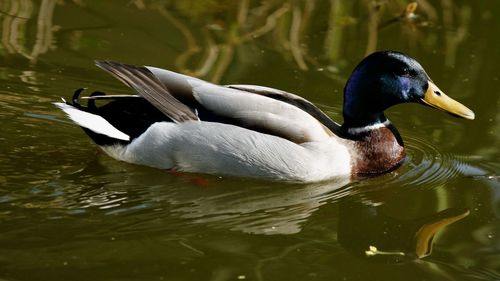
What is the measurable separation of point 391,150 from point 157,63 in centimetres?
266

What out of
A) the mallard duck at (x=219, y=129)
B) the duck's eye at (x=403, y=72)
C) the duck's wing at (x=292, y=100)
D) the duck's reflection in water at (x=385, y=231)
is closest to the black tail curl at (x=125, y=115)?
the mallard duck at (x=219, y=129)

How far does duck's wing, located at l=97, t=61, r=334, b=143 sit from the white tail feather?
0.39 m

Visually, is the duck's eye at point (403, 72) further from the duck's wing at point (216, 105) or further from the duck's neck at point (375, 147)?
the duck's wing at point (216, 105)

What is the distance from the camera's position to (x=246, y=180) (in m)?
7.77

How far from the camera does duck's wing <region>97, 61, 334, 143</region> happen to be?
25.3 ft

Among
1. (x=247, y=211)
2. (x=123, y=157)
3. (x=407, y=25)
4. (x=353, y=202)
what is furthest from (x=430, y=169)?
(x=407, y=25)

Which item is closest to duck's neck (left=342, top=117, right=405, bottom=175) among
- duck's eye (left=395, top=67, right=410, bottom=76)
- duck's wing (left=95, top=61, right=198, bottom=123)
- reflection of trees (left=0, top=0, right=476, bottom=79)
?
duck's eye (left=395, top=67, right=410, bottom=76)

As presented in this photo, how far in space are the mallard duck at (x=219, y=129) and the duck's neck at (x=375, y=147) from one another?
0.04 ft

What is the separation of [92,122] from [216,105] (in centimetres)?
93

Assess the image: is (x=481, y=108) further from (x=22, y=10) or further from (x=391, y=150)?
(x=22, y=10)

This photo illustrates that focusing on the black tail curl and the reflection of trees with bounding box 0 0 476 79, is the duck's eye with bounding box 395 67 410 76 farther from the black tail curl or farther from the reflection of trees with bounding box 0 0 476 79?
the reflection of trees with bounding box 0 0 476 79

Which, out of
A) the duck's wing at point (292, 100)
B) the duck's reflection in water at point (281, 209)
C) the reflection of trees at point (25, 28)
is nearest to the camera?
the duck's reflection in water at point (281, 209)

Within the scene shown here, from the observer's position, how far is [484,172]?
8125 mm

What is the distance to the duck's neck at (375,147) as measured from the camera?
319 inches
